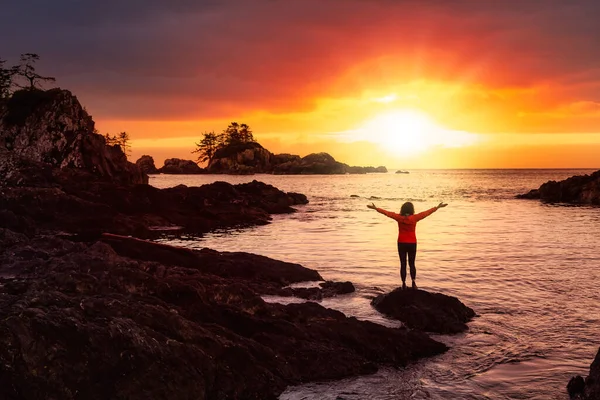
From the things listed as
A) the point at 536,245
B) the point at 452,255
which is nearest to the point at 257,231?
the point at 452,255

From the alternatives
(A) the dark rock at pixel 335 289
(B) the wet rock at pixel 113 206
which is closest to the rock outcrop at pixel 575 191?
(B) the wet rock at pixel 113 206

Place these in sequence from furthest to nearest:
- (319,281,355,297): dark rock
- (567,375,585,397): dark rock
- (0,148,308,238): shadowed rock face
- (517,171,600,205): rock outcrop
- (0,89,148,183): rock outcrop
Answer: (517,171,600,205): rock outcrop → (0,89,148,183): rock outcrop → (0,148,308,238): shadowed rock face → (319,281,355,297): dark rock → (567,375,585,397): dark rock

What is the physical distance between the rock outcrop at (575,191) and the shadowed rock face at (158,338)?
65.9 meters

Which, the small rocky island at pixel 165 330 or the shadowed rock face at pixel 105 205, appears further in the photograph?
the shadowed rock face at pixel 105 205

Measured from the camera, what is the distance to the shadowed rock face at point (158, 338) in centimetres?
666

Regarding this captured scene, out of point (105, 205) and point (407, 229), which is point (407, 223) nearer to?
point (407, 229)

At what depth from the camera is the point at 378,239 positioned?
3212 centimetres

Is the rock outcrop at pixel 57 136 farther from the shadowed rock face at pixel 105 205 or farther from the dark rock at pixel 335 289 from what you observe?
the dark rock at pixel 335 289

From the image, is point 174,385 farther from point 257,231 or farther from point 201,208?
point 201,208

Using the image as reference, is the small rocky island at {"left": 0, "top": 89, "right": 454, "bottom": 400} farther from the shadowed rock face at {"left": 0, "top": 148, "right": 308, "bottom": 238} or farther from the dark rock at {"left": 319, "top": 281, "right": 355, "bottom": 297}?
the shadowed rock face at {"left": 0, "top": 148, "right": 308, "bottom": 238}

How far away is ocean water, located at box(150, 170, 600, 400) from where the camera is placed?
30.3 ft

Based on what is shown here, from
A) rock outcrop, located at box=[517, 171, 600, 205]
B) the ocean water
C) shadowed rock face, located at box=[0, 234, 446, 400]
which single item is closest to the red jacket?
the ocean water

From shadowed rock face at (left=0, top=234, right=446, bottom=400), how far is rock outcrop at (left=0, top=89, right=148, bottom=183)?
139ft

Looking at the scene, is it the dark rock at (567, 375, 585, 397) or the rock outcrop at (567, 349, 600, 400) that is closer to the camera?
the rock outcrop at (567, 349, 600, 400)
